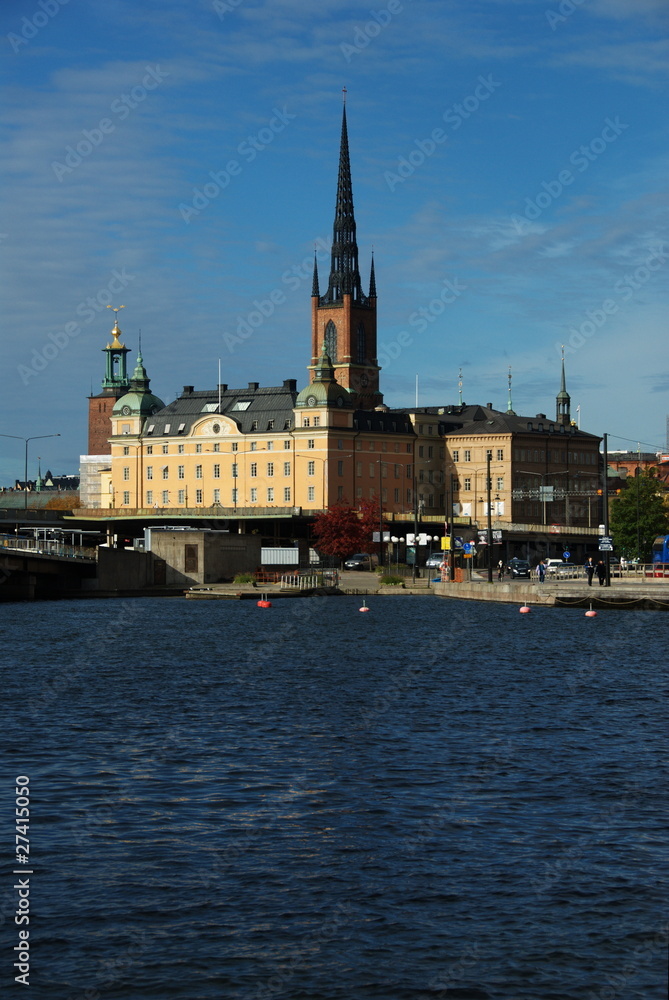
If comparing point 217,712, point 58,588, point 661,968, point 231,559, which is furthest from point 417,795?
point 231,559

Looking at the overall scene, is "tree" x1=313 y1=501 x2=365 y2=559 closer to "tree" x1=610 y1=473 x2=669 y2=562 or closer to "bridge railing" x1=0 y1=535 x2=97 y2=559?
"tree" x1=610 y1=473 x2=669 y2=562

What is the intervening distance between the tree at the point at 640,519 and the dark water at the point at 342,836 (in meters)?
110

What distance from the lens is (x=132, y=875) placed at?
71.8ft

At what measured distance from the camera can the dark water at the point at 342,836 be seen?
714 inches

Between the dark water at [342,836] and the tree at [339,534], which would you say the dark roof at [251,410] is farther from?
the dark water at [342,836]

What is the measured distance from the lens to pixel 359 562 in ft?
491

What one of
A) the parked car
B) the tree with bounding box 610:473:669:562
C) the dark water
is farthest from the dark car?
the dark water

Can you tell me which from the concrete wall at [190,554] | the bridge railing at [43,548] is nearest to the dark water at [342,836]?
the bridge railing at [43,548]

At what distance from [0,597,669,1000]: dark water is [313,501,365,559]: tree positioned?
108m

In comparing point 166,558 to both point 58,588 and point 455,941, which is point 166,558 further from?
point 455,941

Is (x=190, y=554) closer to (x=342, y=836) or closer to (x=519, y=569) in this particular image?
(x=519, y=569)

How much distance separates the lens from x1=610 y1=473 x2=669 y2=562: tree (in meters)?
158

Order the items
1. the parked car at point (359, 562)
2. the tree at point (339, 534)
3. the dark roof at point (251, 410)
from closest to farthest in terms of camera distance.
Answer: the parked car at point (359, 562) → the tree at point (339, 534) → the dark roof at point (251, 410)

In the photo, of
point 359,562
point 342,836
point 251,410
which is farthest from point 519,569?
point 342,836
